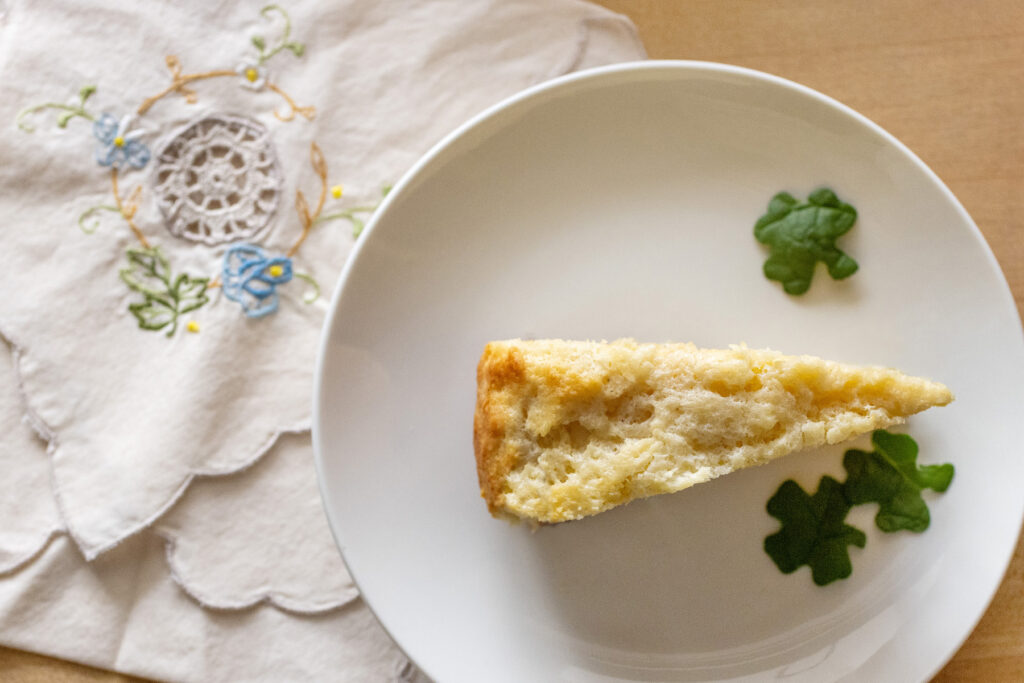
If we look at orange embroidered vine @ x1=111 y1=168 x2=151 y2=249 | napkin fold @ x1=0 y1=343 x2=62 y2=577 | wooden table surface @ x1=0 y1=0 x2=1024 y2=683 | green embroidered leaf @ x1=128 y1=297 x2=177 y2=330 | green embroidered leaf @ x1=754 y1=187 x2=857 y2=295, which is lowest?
napkin fold @ x1=0 y1=343 x2=62 y2=577

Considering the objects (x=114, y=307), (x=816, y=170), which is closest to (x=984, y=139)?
(x=816, y=170)

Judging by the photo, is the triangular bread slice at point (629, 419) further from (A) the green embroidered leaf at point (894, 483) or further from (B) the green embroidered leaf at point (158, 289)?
(B) the green embroidered leaf at point (158, 289)

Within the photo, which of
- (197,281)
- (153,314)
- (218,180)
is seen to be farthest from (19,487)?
(218,180)

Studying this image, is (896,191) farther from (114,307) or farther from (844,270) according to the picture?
(114,307)

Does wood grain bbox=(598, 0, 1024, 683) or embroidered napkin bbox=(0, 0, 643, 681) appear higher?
wood grain bbox=(598, 0, 1024, 683)

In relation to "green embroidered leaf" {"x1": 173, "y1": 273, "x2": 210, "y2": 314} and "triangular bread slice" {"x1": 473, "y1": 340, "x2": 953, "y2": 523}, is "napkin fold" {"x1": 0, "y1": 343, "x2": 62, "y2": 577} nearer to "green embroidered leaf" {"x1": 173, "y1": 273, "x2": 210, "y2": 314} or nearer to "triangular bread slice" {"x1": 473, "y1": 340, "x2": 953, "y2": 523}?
"green embroidered leaf" {"x1": 173, "y1": 273, "x2": 210, "y2": 314}

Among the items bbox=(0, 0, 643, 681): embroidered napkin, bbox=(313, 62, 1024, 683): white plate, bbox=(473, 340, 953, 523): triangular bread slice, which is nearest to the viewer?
bbox=(473, 340, 953, 523): triangular bread slice

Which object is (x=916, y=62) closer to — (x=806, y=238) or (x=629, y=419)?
(x=806, y=238)

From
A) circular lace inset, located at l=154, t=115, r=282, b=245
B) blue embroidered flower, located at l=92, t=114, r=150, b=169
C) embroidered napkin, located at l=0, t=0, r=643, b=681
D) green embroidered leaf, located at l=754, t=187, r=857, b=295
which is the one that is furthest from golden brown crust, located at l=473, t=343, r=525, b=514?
blue embroidered flower, located at l=92, t=114, r=150, b=169
